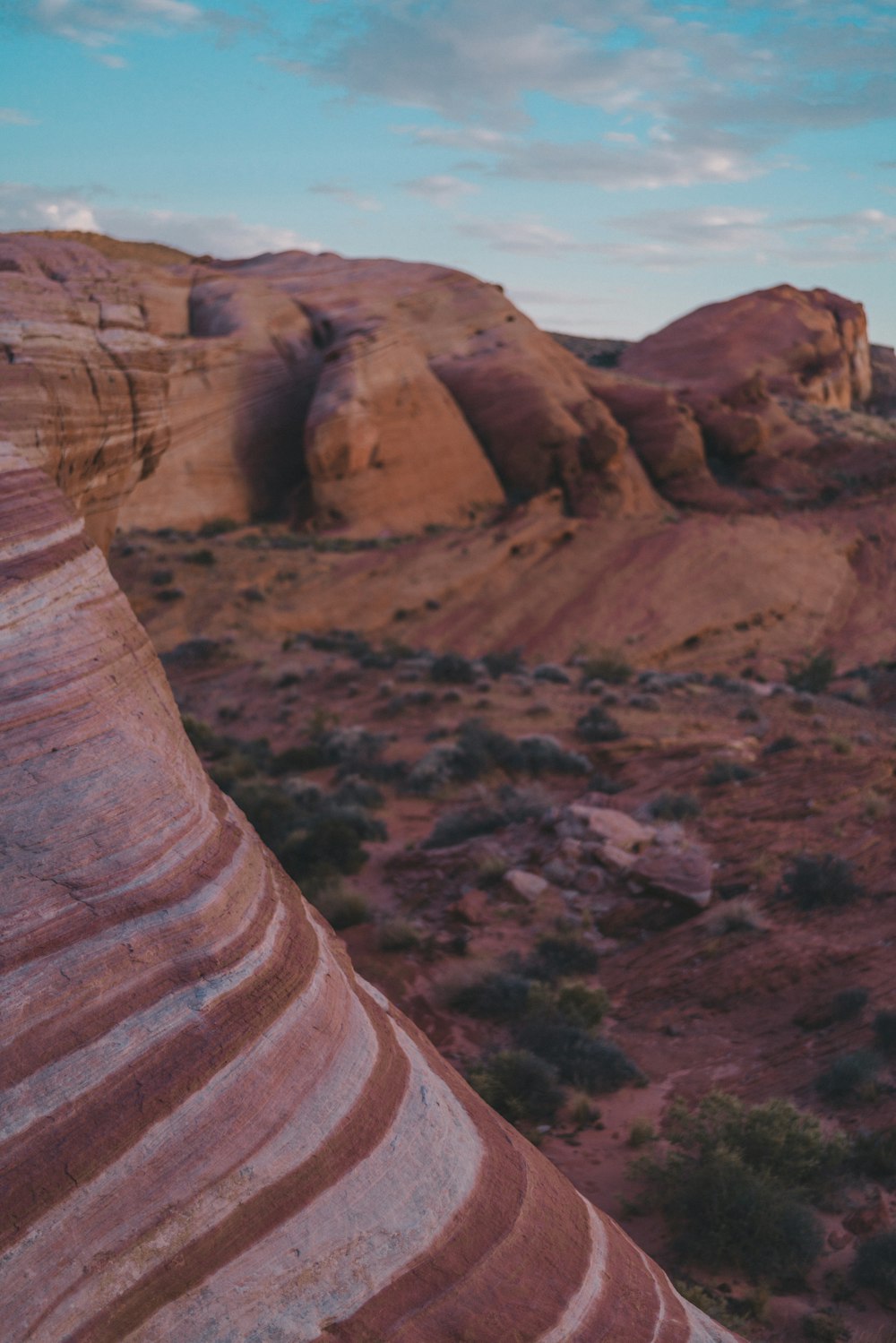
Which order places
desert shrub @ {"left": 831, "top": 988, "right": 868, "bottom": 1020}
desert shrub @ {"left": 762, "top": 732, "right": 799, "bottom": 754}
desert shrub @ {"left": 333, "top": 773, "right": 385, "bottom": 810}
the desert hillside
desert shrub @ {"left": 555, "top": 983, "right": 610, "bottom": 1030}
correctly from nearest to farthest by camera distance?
the desert hillside → desert shrub @ {"left": 831, "top": 988, "right": 868, "bottom": 1020} → desert shrub @ {"left": 555, "top": 983, "right": 610, "bottom": 1030} → desert shrub @ {"left": 333, "top": 773, "right": 385, "bottom": 810} → desert shrub @ {"left": 762, "top": 732, "right": 799, "bottom": 754}

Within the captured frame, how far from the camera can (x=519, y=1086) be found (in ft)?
25.3

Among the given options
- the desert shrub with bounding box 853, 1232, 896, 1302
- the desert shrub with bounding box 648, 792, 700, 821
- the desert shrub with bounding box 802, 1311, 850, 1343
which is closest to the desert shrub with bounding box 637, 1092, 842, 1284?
the desert shrub with bounding box 853, 1232, 896, 1302

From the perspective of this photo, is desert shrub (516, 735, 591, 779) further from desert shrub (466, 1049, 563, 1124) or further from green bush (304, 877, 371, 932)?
desert shrub (466, 1049, 563, 1124)

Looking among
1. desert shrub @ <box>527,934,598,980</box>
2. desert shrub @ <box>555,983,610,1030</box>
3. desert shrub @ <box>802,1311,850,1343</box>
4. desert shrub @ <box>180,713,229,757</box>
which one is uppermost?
desert shrub @ <box>802,1311,850,1343</box>

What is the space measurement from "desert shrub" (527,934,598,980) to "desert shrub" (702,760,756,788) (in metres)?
4.09

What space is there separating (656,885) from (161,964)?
317 inches

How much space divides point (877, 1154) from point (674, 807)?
6327mm

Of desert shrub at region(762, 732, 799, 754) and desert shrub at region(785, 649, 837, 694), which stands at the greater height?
desert shrub at region(762, 732, 799, 754)

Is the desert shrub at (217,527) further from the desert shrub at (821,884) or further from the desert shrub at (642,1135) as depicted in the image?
the desert shrub at (642,1135)

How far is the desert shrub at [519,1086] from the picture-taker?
7.52 meters

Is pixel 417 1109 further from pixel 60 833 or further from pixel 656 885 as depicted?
pixel 656 885

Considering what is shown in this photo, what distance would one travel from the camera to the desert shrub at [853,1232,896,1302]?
539 cm

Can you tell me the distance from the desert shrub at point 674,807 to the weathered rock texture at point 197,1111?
8683mm

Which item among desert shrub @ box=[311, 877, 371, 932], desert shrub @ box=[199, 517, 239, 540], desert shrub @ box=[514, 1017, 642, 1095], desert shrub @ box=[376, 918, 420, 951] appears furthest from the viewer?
desert shrub @ box=[199, 517, 239, 540]
